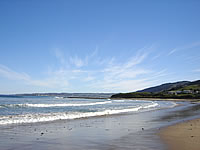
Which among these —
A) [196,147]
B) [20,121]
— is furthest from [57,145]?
[20,121]

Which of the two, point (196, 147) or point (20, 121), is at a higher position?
point (20, 121)

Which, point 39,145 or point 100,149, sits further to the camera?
point 39,145

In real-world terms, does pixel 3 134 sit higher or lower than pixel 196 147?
higher

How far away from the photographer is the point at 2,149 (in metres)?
7.56

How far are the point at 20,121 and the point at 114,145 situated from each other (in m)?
8.95

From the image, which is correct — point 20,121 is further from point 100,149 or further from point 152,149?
point 152,149

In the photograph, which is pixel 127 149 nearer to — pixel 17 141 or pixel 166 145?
pixel 166 145

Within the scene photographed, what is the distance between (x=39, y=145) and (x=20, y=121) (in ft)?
24.0

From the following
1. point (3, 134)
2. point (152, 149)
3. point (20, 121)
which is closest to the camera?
point (152, 149)

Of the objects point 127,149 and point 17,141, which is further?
point 17,141

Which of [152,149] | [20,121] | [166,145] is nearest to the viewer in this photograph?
[152,149]

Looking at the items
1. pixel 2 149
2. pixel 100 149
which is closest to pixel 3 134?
pixel 2 149

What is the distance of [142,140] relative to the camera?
9.09 meters

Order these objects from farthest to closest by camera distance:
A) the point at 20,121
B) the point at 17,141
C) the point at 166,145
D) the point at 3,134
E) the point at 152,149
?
the point at 20,121 < the point at 3,134 < the point at 17,141 < the point at 166,145 < the point at 152,149
